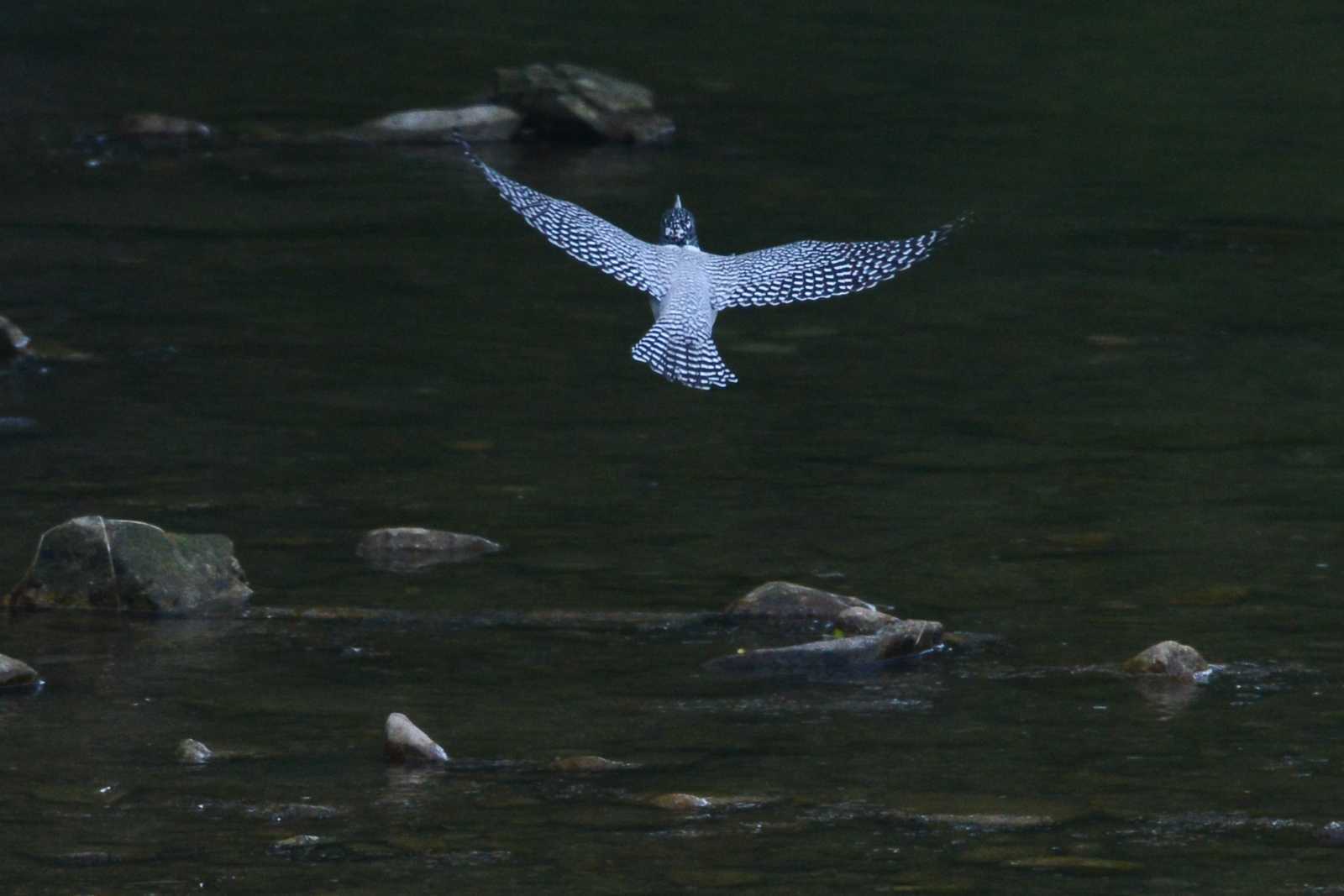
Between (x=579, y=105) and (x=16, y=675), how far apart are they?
14553 millimetres

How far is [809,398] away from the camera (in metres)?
15.1

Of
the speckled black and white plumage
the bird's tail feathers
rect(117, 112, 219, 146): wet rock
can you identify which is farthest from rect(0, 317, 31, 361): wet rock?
rect(117, 112, 219, 146): wet rock

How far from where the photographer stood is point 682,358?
353 inches

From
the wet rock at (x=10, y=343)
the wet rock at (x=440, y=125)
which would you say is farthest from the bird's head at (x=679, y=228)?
the wet rock at (x=440, y=125)

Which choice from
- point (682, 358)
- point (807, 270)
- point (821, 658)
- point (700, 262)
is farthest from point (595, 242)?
point (821, 658)

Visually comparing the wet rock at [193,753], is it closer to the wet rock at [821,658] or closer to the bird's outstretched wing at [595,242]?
the wet rock at [821,658]

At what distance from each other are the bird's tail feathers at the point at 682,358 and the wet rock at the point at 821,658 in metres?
1.57

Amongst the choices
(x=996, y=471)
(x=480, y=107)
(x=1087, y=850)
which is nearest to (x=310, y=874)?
(x=1087, y=850)

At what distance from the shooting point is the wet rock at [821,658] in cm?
1019

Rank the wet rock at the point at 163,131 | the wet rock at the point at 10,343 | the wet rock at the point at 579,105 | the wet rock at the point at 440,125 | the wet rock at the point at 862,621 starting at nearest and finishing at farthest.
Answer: the wet rock at the point at 862,621 < the wet rock at the point at 10,343 < the wet rock at the point at 163,131 < the wet rock at the point at 440,125 < the wet rock at the point at 579,105

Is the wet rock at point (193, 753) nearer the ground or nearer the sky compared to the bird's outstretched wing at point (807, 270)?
nearer the ground

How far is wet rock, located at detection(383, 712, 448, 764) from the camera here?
8.96 meters

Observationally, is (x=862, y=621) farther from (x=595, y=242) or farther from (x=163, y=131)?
(x=163, y=131)

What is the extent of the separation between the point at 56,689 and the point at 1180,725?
4.16 m
